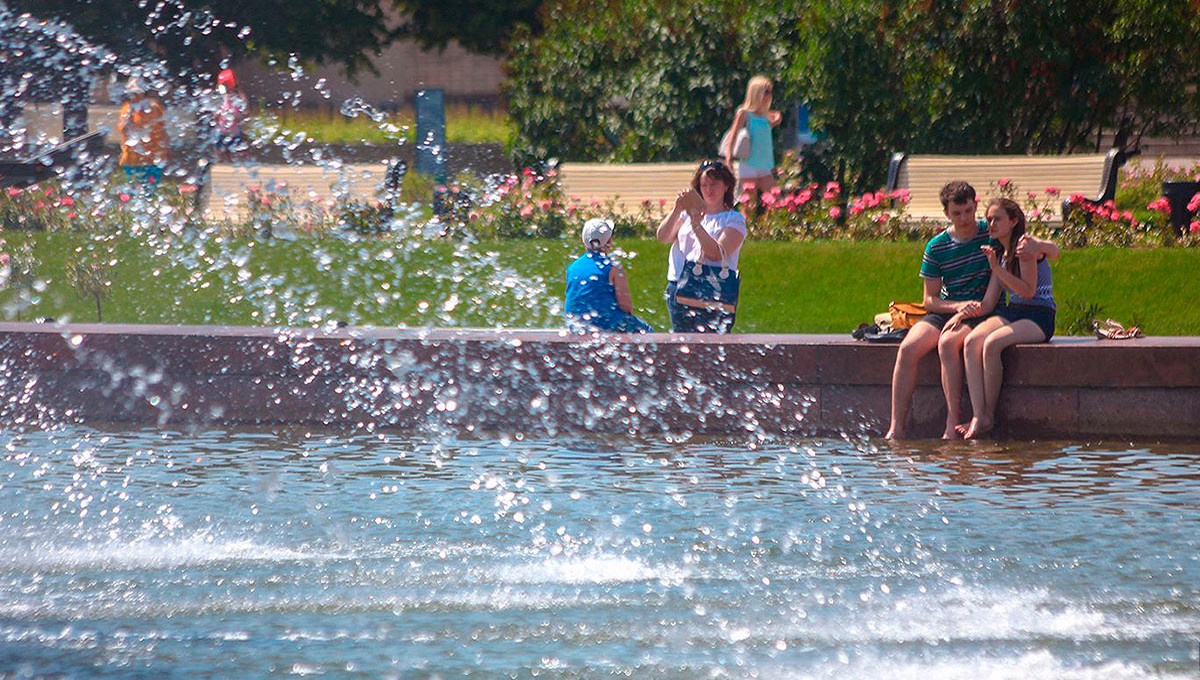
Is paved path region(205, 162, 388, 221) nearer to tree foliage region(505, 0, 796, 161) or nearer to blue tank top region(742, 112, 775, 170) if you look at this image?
tree foliage region(505, 0, 796, 161)

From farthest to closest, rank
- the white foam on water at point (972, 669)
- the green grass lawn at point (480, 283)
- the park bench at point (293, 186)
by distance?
the park bench at point (293, 186), the green grass lawn at point (480, 283), the white foam on water at point (972, 669)

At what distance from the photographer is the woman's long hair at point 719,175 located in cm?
1016

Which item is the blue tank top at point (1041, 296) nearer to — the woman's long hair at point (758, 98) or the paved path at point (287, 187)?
the woman's long hair at point (758, 98)

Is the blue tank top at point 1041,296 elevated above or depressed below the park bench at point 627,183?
below

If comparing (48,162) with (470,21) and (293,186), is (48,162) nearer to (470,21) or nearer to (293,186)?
(293,186)

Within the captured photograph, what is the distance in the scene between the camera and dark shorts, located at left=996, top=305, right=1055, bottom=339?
374 inches

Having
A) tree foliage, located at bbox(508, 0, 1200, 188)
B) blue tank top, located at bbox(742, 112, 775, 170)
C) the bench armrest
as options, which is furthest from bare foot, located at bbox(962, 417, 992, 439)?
tree foliage, located at bbox(508, 0, 1200, 188)

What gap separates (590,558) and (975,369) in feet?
10.2

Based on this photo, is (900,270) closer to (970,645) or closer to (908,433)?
(908,433)

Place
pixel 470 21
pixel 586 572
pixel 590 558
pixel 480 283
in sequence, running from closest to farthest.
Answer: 1. pixel 586 572
2. pixel 590 558
3. pixel 480 283
4. pixel 470 21

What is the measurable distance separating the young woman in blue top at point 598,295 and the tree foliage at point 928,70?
7572 mm

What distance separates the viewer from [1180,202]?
13742 millimetres

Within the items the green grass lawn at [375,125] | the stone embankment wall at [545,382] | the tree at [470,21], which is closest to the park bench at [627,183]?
the stone embankment wall at [545,382]

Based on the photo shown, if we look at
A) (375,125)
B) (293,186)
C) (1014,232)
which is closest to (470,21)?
(375,125)
